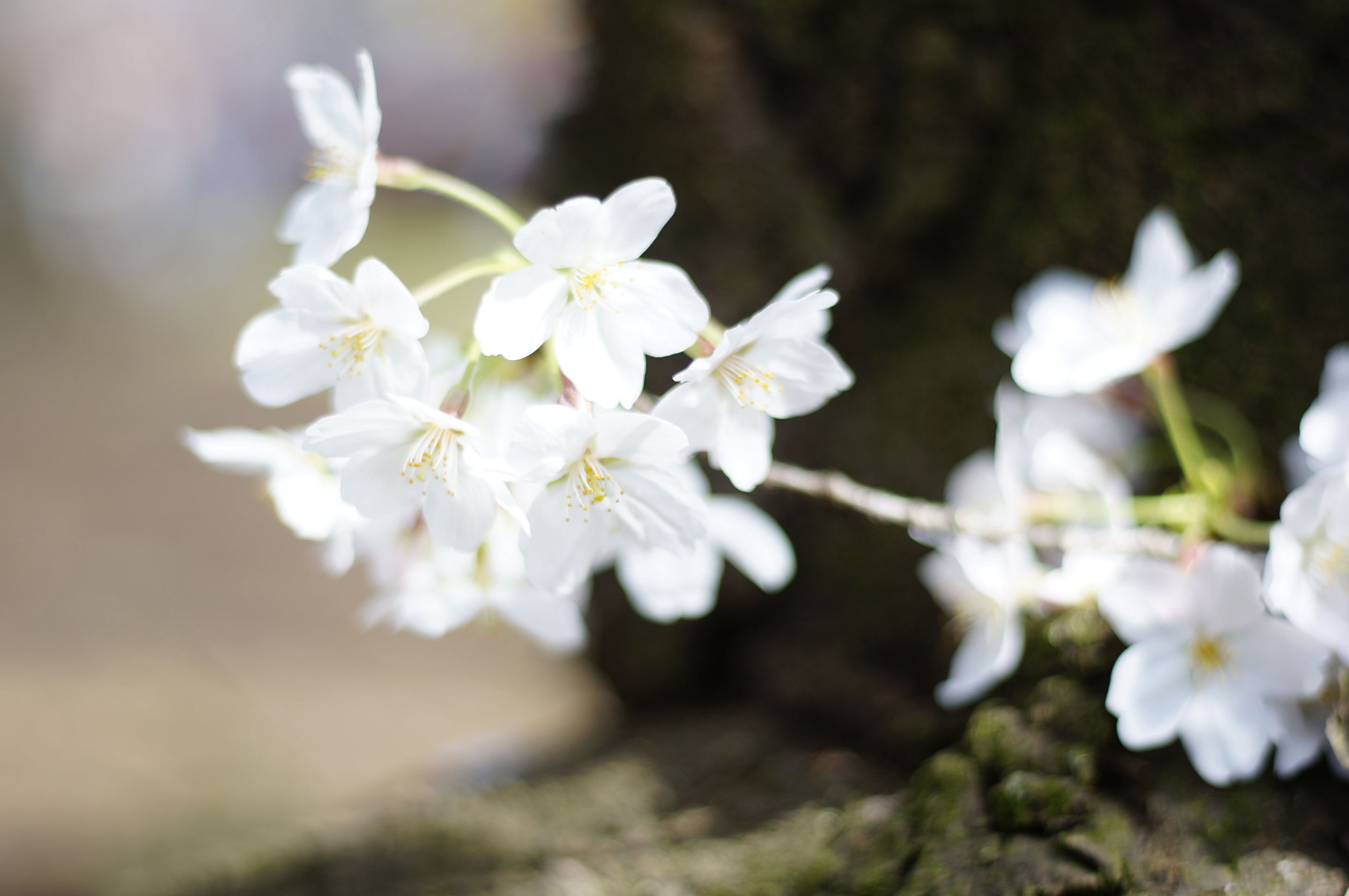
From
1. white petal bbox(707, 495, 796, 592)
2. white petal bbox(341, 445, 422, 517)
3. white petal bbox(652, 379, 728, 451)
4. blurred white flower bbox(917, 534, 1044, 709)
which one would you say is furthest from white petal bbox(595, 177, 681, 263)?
blurred white flower bbox(917, 534, 1044, 709)

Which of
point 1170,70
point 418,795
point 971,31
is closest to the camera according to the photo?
point 1170,70

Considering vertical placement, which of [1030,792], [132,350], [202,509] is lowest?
[1030,792]

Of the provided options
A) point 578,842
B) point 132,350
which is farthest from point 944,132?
point 132,350

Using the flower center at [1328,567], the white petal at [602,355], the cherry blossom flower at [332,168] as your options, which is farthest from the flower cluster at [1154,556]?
the cherry blossom flower at [332,168]

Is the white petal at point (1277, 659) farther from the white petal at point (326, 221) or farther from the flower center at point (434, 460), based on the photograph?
the white petal at point (326, 221)

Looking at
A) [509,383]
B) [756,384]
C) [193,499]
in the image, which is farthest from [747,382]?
[193,499]

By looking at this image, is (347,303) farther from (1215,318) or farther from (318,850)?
(1215,318)

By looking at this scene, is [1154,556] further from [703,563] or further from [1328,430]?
[703,563]

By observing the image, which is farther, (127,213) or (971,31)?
(127,213)
